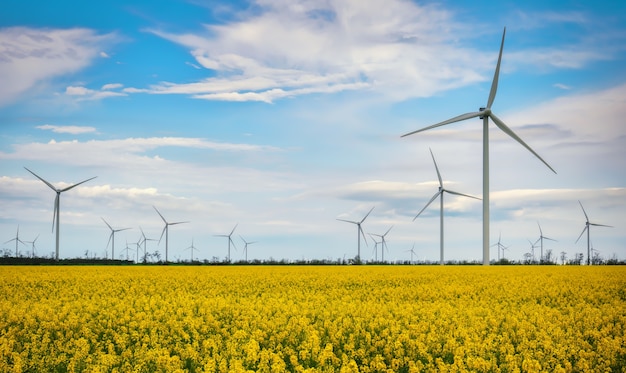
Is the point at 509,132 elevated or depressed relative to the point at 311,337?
elevated

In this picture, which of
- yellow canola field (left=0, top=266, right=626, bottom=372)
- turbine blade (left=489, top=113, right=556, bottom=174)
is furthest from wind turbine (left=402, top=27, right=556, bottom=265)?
yellow canola field (left=0, top=266, right=626, bottom=372)

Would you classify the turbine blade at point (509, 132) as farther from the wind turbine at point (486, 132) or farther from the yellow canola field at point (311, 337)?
the yellow canola field at point (311, 337)

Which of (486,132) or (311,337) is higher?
(486,132)

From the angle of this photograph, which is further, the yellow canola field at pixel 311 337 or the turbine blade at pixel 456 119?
the turbine blade at pixel 456 119

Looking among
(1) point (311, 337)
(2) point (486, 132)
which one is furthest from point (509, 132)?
(1) point (311, 337)

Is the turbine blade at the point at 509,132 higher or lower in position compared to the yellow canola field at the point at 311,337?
higher

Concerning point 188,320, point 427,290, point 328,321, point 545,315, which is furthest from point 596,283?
point 188,320

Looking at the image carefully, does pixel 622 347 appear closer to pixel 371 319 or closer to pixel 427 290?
pixel 371 319

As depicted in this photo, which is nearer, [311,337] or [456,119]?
[311,337]

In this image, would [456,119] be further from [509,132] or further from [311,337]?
[311,337]

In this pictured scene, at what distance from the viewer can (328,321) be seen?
14.1 m

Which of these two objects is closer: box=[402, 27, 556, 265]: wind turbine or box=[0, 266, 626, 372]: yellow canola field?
box=[0, 266, 626, 372]: yellow canola field

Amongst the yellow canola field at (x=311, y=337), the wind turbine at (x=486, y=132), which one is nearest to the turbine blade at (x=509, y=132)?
the wind turbine at (x=486, y=132)

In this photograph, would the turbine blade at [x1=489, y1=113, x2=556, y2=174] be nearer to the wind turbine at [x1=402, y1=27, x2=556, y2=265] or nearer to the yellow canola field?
the wind turbine at [x1=402, y1=27, x2=556, y2=265]
